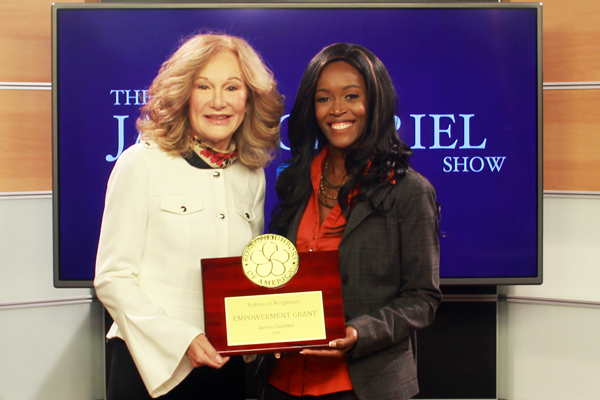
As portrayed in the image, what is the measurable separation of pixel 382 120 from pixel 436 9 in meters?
1.24

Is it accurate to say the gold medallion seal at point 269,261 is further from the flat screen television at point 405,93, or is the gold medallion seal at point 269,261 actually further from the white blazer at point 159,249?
the flat screen television at point 405,93

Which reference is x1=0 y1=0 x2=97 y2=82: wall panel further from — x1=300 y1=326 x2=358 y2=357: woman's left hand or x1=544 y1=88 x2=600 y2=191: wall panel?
x1=544 y1=88 x2=600 y2=191: wall panel

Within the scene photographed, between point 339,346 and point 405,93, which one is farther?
point 405,93

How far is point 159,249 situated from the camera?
4.75 ft

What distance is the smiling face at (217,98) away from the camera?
152 centimetres

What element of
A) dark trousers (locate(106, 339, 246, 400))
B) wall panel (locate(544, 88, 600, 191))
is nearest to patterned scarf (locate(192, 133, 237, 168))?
dark trousers (locate(106, 339, 246, 400))

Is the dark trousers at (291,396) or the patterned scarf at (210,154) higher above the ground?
the patterned scarf at (210,154)

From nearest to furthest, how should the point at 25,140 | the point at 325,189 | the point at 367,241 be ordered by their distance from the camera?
the point at 367,241 < the point at 325,189 < the point at 25,140

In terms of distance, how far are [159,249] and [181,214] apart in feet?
0.39

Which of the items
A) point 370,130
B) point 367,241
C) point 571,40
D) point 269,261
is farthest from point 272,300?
point 571,40

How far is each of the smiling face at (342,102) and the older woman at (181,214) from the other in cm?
20

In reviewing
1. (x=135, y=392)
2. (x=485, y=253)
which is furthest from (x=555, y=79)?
(x=135, y=392)

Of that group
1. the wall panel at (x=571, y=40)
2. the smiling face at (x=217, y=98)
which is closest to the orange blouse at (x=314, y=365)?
the smiling face at (x=217, y=98)

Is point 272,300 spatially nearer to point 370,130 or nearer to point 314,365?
point 314,365
